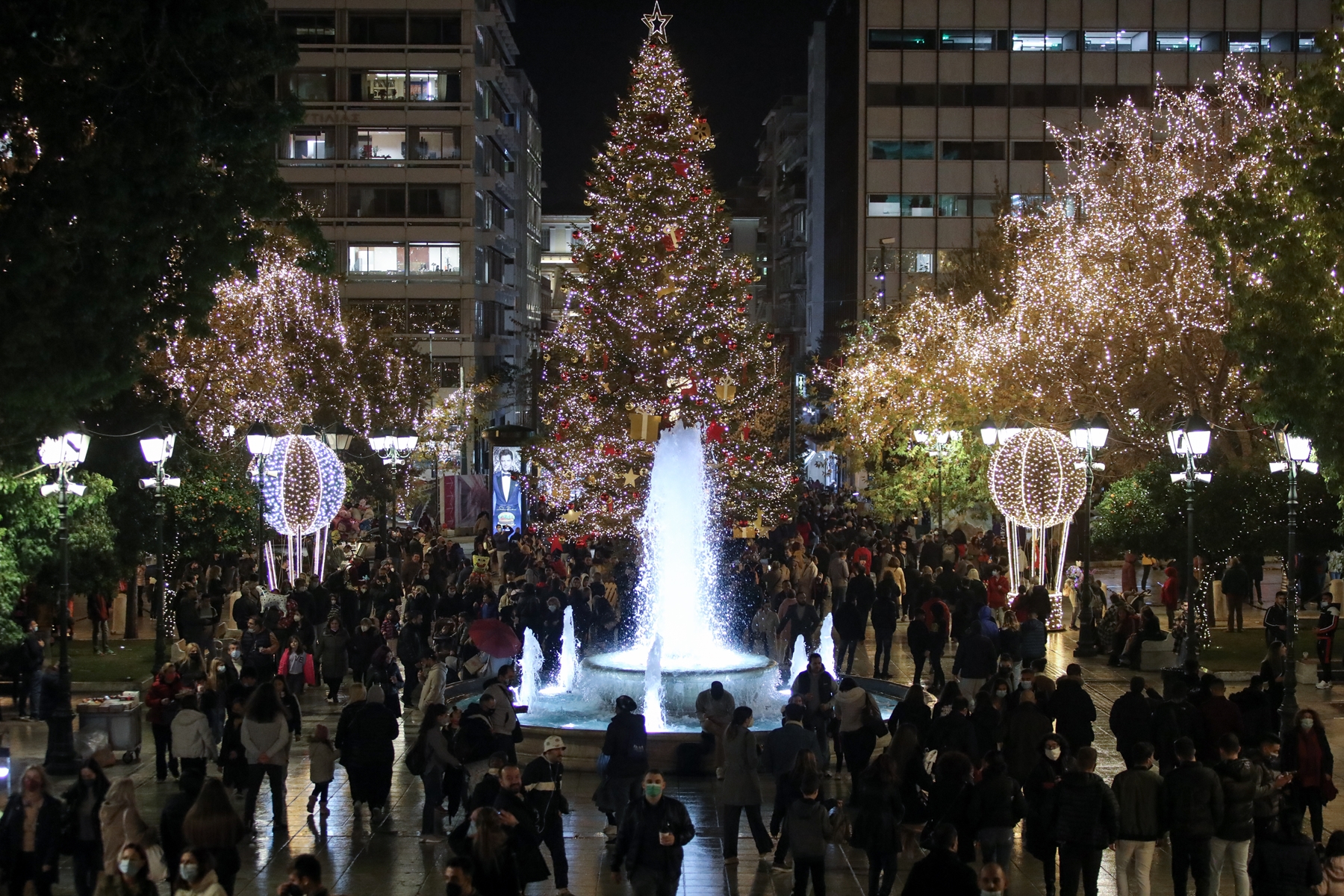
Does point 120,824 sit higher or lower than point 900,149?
lower

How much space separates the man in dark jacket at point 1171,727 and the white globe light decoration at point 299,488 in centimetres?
1948

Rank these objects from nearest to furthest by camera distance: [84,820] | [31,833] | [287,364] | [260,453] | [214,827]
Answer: [214,827], [31,833], [84,820], [260,453], [287,364]

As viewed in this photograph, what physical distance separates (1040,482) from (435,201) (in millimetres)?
48117

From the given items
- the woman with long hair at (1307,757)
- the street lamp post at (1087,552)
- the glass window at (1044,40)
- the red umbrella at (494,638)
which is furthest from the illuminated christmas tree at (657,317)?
the glass window at (1044,40)

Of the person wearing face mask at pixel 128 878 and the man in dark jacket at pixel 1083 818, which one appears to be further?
the man in dark jacket at pixel 1083 818

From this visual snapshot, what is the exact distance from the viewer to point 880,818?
1162 cm

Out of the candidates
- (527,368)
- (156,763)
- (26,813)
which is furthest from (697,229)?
(527,368)

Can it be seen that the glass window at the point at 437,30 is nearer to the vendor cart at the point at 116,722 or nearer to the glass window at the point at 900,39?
the glass window at the point at 900,39

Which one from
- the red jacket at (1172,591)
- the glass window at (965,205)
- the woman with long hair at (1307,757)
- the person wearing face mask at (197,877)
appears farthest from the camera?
the glass window at (965,205)

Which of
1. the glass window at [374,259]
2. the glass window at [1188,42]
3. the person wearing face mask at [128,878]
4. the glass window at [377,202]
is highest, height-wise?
the glass window at [1188,42]

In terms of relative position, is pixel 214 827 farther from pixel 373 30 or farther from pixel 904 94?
pixel 904 94

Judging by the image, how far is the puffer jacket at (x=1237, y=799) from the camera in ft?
38.0

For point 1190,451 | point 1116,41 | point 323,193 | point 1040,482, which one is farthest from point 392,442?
point 1116,41

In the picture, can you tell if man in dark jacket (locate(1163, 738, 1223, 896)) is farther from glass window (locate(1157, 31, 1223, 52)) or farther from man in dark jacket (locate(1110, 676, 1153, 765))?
glass window (locate(1157, 31, 1223, 52))
